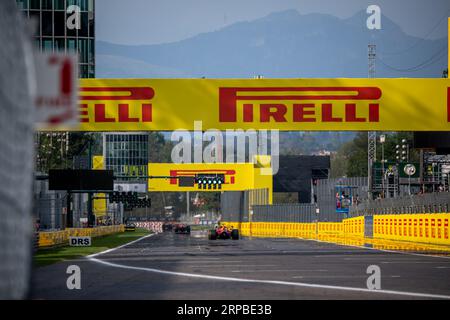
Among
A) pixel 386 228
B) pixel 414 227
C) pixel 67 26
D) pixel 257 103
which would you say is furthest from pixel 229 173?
pixel 257 103

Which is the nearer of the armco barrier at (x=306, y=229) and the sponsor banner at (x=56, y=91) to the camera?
the sponsor banner at (x=56, y=91)

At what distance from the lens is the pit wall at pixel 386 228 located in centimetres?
4559

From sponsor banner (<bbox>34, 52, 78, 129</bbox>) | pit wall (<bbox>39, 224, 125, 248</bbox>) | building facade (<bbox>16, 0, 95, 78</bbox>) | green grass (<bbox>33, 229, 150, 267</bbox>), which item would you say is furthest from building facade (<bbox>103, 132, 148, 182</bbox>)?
sponsor banner (<bbox>34, 52, 78, 129</bbox>)

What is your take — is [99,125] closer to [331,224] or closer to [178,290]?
[178,290]

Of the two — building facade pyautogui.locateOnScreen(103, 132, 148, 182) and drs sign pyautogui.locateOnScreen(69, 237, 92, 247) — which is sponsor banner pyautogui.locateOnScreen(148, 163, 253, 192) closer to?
drs sign pyautogui.locateOnScreen(69, 237, 92, 247)

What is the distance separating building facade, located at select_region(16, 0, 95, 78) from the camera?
10131cm

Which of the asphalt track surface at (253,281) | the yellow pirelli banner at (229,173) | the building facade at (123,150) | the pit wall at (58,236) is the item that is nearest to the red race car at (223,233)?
the pit wall at (58,236)

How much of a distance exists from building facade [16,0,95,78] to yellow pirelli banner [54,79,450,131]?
72353 mm

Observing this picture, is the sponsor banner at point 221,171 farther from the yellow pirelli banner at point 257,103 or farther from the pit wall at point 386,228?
the yellow pirelli banner at point 257,103

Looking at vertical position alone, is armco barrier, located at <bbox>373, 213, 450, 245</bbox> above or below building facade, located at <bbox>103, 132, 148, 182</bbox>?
below

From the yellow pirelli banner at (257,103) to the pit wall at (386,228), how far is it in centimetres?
1415

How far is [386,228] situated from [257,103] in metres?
33.0

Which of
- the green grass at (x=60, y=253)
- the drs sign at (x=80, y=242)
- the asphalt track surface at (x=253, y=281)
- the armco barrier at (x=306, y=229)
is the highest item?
the asphalt track surface at (x=253, y=281)

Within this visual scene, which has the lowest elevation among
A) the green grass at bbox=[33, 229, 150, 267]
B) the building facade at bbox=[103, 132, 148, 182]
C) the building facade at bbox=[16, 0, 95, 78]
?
the green grass at bbox=[33, 229, 150, 267]
